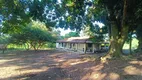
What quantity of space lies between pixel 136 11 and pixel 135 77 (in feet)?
26.4

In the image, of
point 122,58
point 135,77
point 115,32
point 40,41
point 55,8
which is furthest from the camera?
point 40,41

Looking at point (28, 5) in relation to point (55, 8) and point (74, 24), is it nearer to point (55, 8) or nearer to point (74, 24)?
point (55, 8)

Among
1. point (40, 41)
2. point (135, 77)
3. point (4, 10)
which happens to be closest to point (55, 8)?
point (4, 10)

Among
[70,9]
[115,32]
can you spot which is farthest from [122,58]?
[70,9]

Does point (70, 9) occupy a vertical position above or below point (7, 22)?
above

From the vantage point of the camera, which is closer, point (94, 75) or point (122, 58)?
point (94, 75)

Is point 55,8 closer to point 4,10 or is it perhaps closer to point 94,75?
point 4,10

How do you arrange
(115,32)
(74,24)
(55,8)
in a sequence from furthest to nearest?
(74,24)
(55,8)
(115,32)

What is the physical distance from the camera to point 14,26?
69.7 ft

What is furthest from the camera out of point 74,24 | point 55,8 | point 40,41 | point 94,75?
point 40,41

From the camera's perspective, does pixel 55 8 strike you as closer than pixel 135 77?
No

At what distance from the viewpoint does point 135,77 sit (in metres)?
11.5

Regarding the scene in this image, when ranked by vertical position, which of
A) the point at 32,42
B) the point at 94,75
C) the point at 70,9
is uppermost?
the point at 70,9

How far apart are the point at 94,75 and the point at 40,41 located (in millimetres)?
34352
